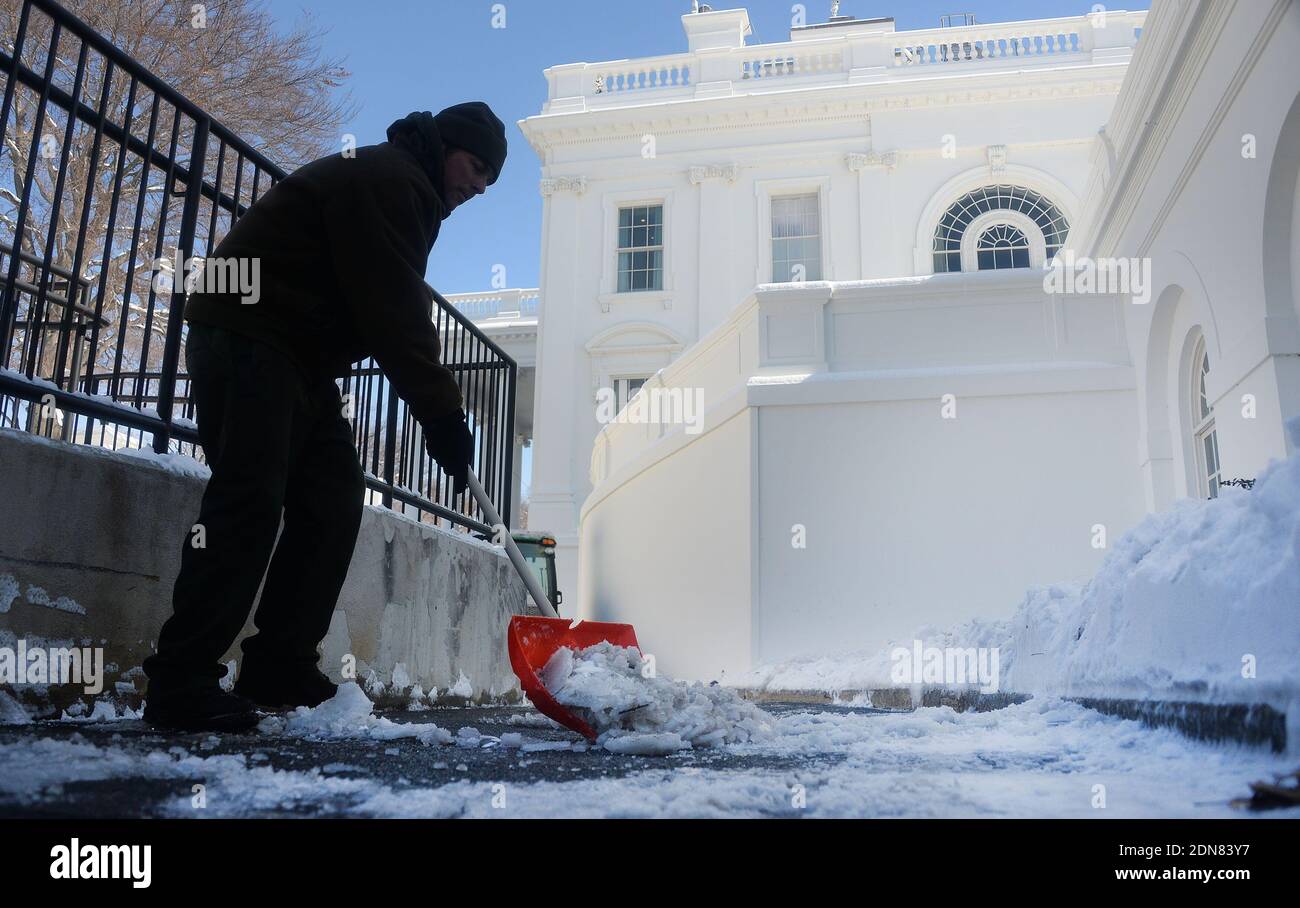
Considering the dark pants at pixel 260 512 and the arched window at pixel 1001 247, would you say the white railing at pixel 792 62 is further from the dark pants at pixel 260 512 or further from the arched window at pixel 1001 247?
the dark pants at pixel 260 512

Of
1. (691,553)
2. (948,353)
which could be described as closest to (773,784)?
(948,353)

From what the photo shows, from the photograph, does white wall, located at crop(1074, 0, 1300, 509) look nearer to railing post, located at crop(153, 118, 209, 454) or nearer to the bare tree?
Result: railing post, located at crop(153, 118, 209, 454)

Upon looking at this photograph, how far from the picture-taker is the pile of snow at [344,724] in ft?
9.74

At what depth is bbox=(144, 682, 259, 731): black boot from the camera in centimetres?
268

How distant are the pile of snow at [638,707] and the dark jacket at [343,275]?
3.30 ft

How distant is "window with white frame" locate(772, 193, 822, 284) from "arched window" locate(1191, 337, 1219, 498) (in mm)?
10918

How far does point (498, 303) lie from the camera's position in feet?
78.5

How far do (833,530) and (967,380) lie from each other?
2.06 metres

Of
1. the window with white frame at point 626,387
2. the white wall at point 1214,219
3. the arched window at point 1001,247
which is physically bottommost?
the white wall at point 1214,219

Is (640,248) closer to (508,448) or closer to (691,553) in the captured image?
(691,553)

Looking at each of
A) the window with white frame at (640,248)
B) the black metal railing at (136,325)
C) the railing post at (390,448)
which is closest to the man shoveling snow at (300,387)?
the black metal railing at (136,325)

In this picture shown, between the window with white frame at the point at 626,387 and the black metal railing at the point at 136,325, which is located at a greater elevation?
the window with white frame at the point at 626,387

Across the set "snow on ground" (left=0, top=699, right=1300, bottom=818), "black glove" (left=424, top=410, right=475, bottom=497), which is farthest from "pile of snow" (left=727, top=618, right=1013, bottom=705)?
"black glove" (left=424, top=410, right=475, bottom=497)
